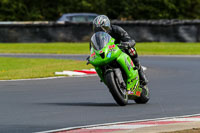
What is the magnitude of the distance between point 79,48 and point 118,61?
22.1 meters

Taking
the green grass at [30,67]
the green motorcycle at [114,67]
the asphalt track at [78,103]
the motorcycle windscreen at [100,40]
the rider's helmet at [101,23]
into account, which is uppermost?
the rider's helmet at [101,23]

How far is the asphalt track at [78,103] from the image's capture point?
854 centimetres

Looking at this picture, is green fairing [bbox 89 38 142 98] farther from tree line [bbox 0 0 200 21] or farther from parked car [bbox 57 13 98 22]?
tree line [bbox 0 0 200 21]

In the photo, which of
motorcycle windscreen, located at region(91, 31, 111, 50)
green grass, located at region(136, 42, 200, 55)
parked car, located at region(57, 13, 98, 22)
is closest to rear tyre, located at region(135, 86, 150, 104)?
motorcycle windscreen, located at region(91, 31, 111, 50)

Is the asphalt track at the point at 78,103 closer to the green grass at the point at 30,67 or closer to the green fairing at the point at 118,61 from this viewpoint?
the green fairing at the point at 118,61

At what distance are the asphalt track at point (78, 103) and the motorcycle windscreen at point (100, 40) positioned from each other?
977mm

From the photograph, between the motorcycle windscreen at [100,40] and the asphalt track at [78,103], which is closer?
the asphalt track at [78,103]

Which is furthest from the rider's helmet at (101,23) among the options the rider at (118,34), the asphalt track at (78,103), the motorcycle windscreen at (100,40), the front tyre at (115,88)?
the asphalt track at (78,103)

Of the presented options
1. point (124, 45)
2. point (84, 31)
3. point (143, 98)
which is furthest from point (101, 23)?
point (84, 31)

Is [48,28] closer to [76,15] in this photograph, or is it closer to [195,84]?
[76,15]

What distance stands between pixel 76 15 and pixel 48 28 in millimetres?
3995

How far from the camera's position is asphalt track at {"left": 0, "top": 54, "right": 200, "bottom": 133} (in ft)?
28.0

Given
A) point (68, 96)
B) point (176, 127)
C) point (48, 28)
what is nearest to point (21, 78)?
point (68, 96)

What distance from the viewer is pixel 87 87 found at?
13711mm
